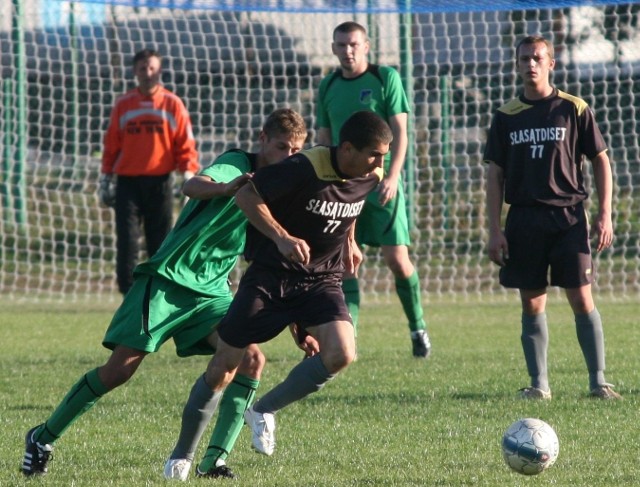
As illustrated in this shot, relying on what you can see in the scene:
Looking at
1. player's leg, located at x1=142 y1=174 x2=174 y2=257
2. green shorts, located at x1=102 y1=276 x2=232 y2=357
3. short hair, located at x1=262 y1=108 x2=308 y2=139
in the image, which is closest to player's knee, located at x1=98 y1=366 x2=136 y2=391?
green shorts, located at x1=102 y1=276 x2=232 y2=357

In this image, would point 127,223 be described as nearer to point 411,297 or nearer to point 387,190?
point 411,297

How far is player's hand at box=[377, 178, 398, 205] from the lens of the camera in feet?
24.5

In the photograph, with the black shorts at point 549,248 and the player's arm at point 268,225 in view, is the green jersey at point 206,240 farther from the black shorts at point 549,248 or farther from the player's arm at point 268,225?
the black shorts at point 549,248

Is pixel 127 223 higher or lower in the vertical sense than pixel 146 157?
lower

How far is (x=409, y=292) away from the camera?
26.9ft

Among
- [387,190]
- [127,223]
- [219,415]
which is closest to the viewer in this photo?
[219,415]

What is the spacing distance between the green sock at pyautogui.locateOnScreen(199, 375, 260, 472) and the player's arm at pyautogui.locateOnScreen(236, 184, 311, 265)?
620 mm

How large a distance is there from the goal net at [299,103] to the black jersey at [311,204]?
806 centimetres

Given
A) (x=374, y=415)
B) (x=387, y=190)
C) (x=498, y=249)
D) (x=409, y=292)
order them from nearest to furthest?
(x=374, y=415) < (x=498, y=249) < (x=387, y=190) < (x=409, y=292)

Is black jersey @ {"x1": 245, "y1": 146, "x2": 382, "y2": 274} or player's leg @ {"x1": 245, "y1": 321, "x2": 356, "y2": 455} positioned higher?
black jersey @ {"x1": 245, "y1": 146, "x2": 382, "y2": 274}

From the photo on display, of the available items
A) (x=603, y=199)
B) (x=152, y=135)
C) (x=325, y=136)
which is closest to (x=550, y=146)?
(x=603, y=199)

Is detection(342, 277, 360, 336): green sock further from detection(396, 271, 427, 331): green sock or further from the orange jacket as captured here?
the orange jacket

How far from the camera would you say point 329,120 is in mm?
8047

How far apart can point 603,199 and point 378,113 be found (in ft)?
6.16
